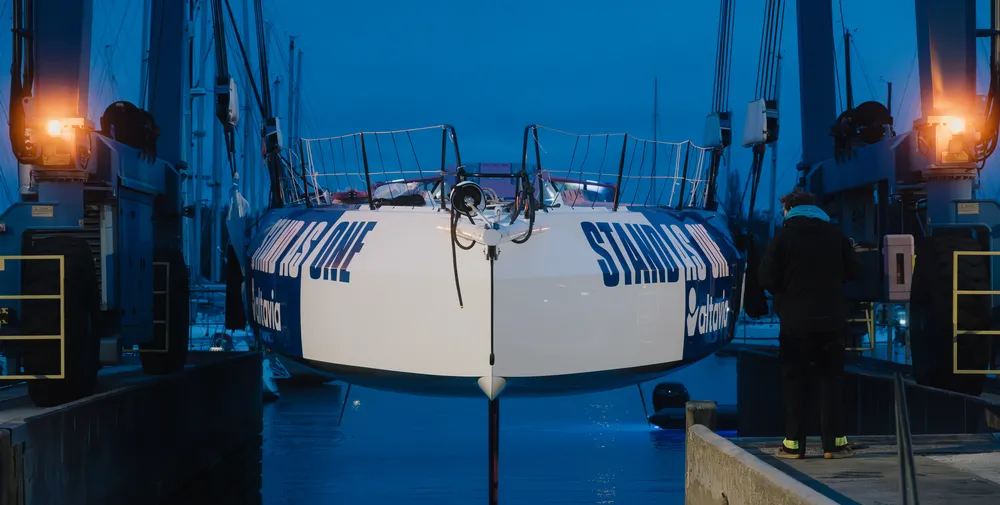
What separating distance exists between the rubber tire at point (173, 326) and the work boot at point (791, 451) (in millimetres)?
7634

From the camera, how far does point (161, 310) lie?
41.5 feet

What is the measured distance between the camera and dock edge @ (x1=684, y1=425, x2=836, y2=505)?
5.41m

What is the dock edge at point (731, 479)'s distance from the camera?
5.41m

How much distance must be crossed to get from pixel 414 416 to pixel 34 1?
10876mm

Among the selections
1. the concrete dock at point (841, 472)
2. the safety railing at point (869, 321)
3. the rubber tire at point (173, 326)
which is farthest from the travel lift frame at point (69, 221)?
the safety railing at point (869, 321)

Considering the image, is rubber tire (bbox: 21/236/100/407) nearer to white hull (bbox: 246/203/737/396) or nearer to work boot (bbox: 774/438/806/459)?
white hull (bbox: 246/203/737/396)

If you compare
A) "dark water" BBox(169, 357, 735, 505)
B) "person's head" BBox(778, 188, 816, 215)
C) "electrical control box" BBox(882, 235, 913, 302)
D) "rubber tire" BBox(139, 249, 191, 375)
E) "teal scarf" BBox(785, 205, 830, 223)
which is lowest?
"dark water" BBox(169, 357, 735, 505)

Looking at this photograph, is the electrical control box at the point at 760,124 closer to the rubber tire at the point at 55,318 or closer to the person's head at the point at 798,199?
the person's head at the point at 798,199

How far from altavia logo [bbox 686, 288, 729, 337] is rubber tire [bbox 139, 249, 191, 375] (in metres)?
6.19

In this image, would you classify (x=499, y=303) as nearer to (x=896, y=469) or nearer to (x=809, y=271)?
(x=809, y=271)

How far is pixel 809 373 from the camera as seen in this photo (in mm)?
6738

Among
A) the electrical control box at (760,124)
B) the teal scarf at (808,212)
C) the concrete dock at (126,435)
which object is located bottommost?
the concrete dock at (126,435)

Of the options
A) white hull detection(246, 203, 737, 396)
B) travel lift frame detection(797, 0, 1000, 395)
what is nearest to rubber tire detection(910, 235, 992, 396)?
travel lift frame detection(797, 0, 1000, 395)

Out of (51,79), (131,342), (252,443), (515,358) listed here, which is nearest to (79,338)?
(131,342)
